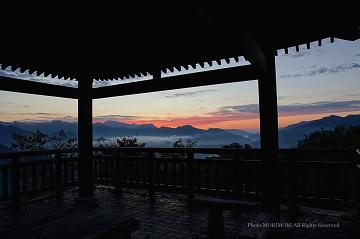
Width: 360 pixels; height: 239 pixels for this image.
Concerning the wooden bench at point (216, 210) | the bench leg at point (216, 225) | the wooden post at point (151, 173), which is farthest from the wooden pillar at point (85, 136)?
the bench leg at point (216, 225)

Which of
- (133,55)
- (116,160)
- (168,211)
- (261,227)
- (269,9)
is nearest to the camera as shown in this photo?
(261,227)

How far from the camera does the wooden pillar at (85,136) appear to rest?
22.2 feet

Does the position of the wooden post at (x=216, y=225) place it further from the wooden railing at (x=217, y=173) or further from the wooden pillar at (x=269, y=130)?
the wooden railing at (x=217, y=173)

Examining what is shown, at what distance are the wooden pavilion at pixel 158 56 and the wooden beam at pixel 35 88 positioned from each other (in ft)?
0.06

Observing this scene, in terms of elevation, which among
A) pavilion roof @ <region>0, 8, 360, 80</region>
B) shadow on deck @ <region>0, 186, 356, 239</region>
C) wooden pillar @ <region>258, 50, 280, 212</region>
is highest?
pavilion roof @ <region>0, 8, 360, 80</region>

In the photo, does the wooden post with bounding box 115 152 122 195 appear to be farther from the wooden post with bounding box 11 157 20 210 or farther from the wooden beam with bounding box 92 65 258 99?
the wooden post with bounding box 11 157 20 210

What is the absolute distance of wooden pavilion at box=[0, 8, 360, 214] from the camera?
405 cm

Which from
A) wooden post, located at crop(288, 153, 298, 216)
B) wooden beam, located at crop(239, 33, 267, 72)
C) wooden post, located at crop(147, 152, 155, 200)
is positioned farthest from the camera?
wooden post, located at crop(147, 152, 155, 200)

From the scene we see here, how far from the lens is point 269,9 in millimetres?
3734

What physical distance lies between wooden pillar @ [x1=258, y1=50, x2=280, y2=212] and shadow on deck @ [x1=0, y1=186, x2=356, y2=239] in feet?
1.97

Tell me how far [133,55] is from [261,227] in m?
3.95

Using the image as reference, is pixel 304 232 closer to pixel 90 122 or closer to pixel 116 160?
pixel 90 122

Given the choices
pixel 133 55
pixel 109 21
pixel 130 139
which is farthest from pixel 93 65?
pixel 130 139

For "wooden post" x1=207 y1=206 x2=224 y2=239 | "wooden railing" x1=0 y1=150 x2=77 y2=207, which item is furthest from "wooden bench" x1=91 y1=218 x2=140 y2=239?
"wooden railing" x1=0 y1=150 x2=77 y2=207
